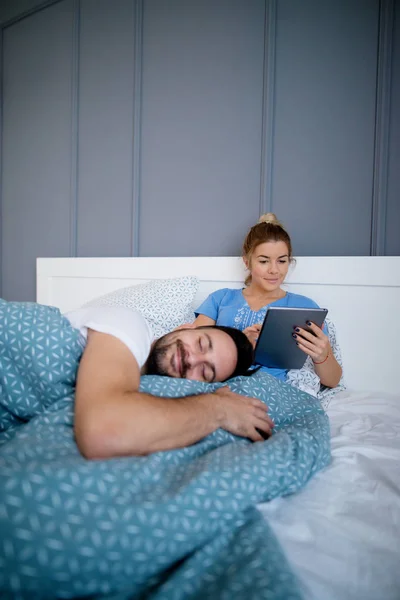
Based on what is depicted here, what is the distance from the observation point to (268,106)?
1880 millimetres

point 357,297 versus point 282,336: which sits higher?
point 357,297

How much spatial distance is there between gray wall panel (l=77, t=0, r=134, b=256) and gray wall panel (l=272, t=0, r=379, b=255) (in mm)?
935

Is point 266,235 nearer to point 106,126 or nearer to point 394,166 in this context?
point 394,166

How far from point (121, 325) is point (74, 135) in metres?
2.10

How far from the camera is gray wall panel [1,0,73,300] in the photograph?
259 centimetres

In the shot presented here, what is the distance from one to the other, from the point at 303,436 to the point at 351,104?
1.54 meters

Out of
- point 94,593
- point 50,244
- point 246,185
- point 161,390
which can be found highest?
point 246,185

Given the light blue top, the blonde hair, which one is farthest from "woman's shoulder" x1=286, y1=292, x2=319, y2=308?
the blonde hair

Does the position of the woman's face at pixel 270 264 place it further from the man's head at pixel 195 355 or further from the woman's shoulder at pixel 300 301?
the man's head at pixel 195 355

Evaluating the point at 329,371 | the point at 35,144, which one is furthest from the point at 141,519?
the point at 35,144

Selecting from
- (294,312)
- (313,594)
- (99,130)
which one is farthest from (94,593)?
(99,130)

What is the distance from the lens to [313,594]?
20.3 inches

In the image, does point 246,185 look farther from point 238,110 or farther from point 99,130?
point 99,130

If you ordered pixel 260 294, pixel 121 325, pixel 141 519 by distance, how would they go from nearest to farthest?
pixel 141 519
pixel 121 325
pixel 260 294
